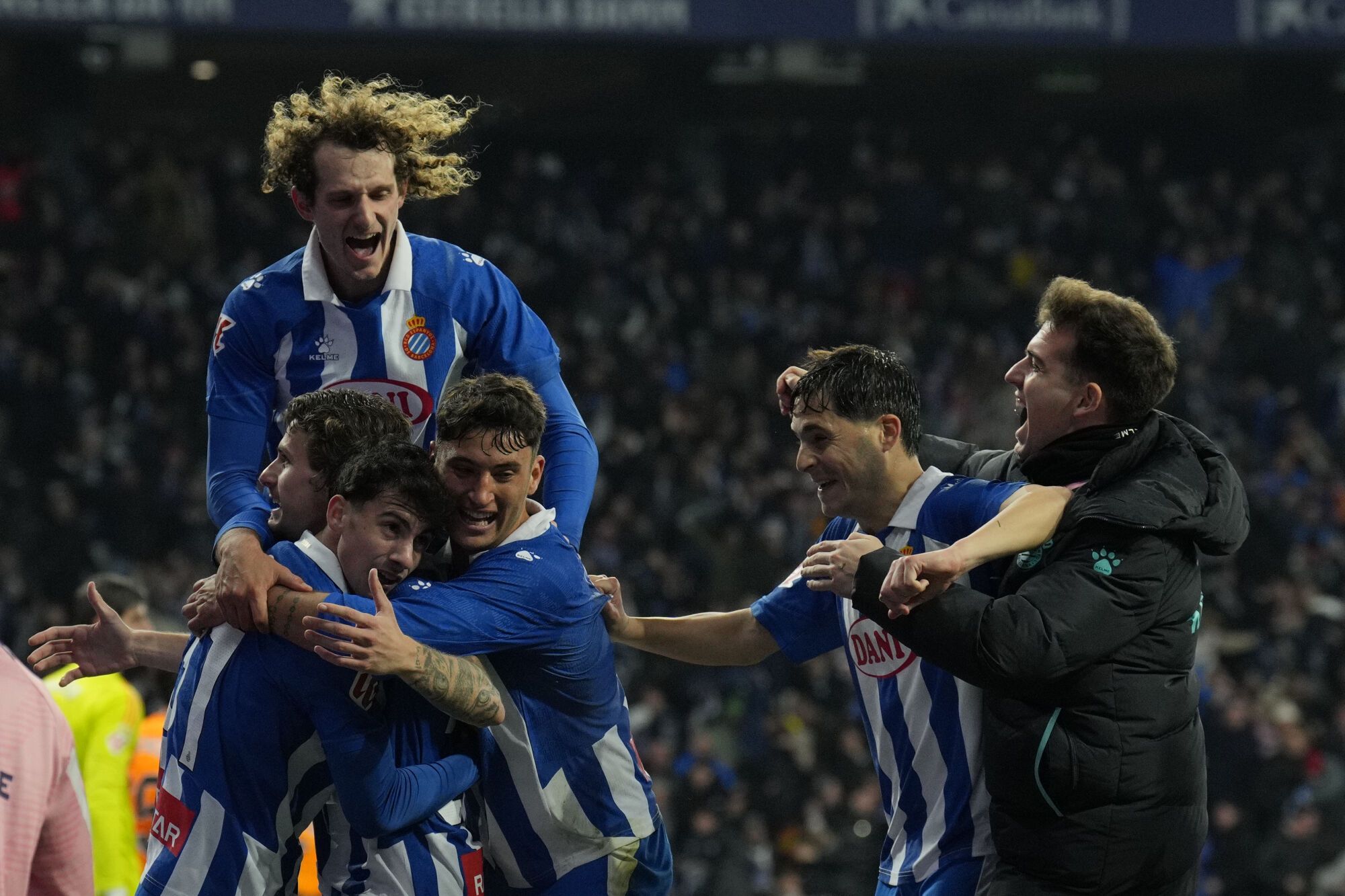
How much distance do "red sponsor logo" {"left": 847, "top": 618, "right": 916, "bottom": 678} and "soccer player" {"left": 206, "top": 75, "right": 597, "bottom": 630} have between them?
2.47ft

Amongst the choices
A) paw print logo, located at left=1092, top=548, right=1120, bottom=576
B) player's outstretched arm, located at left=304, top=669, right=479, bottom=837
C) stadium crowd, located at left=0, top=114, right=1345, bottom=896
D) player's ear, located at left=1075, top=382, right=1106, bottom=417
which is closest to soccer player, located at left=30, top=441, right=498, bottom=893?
player's outstretched arm, located at left=304, top=669, right=479, bottom=837

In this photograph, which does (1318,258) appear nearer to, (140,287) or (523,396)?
(140,287)

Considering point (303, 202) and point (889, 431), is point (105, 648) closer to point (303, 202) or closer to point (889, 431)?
point (303, 202)

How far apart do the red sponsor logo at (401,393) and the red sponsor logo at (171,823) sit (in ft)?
3.94

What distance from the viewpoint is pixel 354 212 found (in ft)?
14.2

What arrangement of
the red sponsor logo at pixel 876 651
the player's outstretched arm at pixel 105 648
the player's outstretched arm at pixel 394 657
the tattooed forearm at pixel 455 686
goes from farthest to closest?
1. the player's outstretched arm at pixel 105 648
2. the red sponsor logo at pixel 876 651
3. the tattooed forearm at pixel 455 686
4. the player's outstretched arm at pixel 394 657

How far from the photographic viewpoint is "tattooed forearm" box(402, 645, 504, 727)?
11.8 feet

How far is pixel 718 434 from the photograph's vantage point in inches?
652

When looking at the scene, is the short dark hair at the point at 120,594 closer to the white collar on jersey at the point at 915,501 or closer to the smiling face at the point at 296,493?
the smiling face at the point at 296,493

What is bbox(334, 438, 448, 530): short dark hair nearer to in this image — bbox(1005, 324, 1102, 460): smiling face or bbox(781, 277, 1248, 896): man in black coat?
bbox(781, 277, 1248, 896): man in black coat

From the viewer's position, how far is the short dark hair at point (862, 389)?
4039 millimetres

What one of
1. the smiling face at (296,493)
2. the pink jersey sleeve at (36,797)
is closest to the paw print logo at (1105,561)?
the smiling face at (296,493)

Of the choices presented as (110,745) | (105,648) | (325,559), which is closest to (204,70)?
(110,745)

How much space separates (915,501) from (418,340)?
139cm
